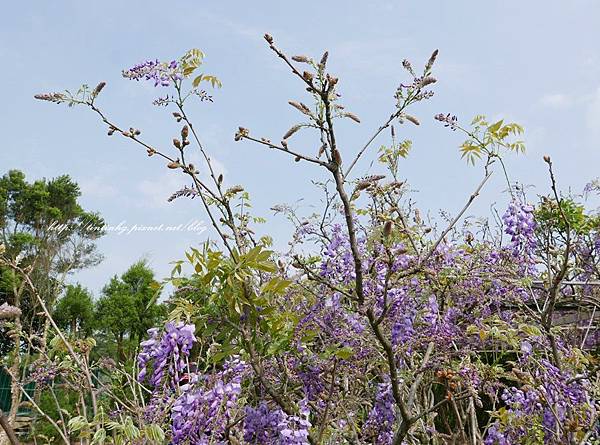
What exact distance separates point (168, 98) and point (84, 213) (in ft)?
58.4

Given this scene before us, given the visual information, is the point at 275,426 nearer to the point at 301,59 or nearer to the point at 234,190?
the point at 234,190

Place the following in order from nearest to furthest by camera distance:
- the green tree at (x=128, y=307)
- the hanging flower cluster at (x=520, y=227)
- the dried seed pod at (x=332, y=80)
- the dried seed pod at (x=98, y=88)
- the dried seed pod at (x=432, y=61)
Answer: the dried seed pod at (x=332, y=80), the dried seed pod at (x=432, y=61), the dried seed pod at (x=98, y=88), the hanging flower cluster at (x=520, y=227), the green tree at (x=128, y=307)

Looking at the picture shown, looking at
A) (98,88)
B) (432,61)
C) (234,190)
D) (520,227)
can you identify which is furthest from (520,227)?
(98,88)

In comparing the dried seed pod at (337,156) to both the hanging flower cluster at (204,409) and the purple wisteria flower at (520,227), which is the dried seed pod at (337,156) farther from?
Result: the purple wisteria flower at (520,227)

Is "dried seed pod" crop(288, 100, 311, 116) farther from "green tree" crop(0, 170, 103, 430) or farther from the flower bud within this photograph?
"green tree" crop(0, 170, 103, 430)

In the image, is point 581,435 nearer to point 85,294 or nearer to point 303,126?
point 303,126

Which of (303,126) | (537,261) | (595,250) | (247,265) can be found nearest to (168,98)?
(303,126)

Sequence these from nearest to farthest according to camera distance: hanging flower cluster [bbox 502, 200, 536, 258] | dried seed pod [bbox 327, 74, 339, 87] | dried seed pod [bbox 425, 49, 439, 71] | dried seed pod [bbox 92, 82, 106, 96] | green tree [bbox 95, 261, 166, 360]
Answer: dried seed pod [bbox 327, 74, 339, 87] < dried seed pod [bbox 425, 49, 439, 71] < dried seed pod [bbox 92, 82, 106, 96] < hanging flower cluster [bbox 502, 200, 536, 258] < green tree [bbox 95, 261, 166, 360]

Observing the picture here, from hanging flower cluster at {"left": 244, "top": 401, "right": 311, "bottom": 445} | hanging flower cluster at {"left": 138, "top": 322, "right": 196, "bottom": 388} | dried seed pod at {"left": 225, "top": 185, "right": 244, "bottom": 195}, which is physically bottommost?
hanging flower cluster at {"left": 244, "top": 401, "right": 311, "bottom": 445}

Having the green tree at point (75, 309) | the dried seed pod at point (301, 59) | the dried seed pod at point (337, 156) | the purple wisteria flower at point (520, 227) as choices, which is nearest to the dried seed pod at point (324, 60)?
the dried seed pod at point (301, 59)

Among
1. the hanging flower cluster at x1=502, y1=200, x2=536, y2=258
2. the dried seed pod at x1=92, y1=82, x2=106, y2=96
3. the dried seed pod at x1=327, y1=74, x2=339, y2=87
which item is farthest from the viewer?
the hanging flower cluster at x1=502, y1=200, x2=536, y2=258

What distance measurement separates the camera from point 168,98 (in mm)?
2354

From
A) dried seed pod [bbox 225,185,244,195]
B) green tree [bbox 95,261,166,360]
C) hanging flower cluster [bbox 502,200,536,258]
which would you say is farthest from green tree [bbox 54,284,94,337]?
dried seed pod [bbox 225,185,244,195]

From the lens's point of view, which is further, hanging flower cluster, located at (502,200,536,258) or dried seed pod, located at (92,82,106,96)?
hanging flower cluster, located at (502,200,536,258)
